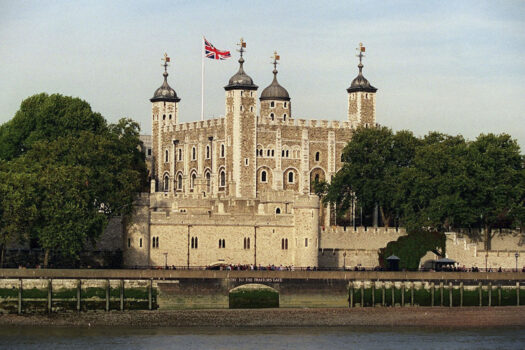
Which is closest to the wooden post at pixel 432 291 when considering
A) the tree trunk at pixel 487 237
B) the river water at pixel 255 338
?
the river water at pixel 255 338

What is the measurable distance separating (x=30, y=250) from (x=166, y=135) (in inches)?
1584

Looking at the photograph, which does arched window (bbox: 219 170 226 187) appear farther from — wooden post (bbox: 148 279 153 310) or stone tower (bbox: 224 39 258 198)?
wooden post (bbox: 148 279 153 310)

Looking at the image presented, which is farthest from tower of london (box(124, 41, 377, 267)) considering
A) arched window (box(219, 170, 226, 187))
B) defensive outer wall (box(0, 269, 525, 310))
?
defensive outer wall (box(0, 269, 525, 310))

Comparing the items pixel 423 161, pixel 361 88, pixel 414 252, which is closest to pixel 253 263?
pixel 414 252

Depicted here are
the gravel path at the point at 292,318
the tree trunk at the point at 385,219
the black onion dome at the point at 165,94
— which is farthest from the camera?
the black onion dome at the point at 165,94

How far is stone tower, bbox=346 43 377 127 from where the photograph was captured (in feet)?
455

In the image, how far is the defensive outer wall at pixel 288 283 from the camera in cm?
9225

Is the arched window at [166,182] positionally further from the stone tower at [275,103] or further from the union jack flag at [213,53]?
the union jack flag at [213,53]

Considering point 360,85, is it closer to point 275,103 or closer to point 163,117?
point 275,103

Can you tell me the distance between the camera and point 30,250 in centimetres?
10388

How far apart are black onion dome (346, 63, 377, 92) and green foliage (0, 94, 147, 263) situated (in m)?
21.2

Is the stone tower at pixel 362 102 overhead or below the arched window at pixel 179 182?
overhead

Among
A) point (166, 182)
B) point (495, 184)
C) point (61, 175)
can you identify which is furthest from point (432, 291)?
point (166, 182)

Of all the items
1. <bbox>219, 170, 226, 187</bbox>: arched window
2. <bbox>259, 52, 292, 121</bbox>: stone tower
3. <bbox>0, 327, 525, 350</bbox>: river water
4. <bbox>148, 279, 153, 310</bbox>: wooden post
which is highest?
<bbox>259, 52, 292, 121</bbox>: stone tower
